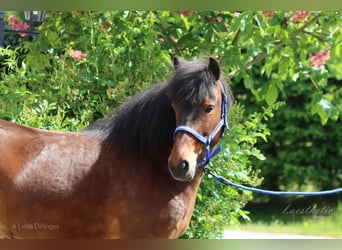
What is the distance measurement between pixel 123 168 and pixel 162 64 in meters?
1.14

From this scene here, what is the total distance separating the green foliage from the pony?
730mm

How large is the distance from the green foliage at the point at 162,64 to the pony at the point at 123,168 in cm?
73

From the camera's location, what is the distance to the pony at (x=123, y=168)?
2.51 meters

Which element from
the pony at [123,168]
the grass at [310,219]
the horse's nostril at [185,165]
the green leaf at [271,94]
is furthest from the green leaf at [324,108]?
the horse's nostril at [185,165]

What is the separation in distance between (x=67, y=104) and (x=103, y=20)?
68 cm

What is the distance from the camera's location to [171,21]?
4070 millimetres

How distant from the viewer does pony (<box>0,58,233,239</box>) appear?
8.22 ft

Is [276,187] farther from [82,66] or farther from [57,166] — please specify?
[57,166]

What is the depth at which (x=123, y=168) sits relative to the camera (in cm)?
262

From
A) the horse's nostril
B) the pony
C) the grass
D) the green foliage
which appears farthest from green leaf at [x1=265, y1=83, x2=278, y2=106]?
the horse's nostril

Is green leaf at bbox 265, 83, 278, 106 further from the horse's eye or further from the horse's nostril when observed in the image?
the horse's nostril

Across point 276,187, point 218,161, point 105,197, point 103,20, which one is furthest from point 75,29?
point 276,187

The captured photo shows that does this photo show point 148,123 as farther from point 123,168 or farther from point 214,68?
point 214,68

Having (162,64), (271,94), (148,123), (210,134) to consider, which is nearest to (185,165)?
(210,134)
